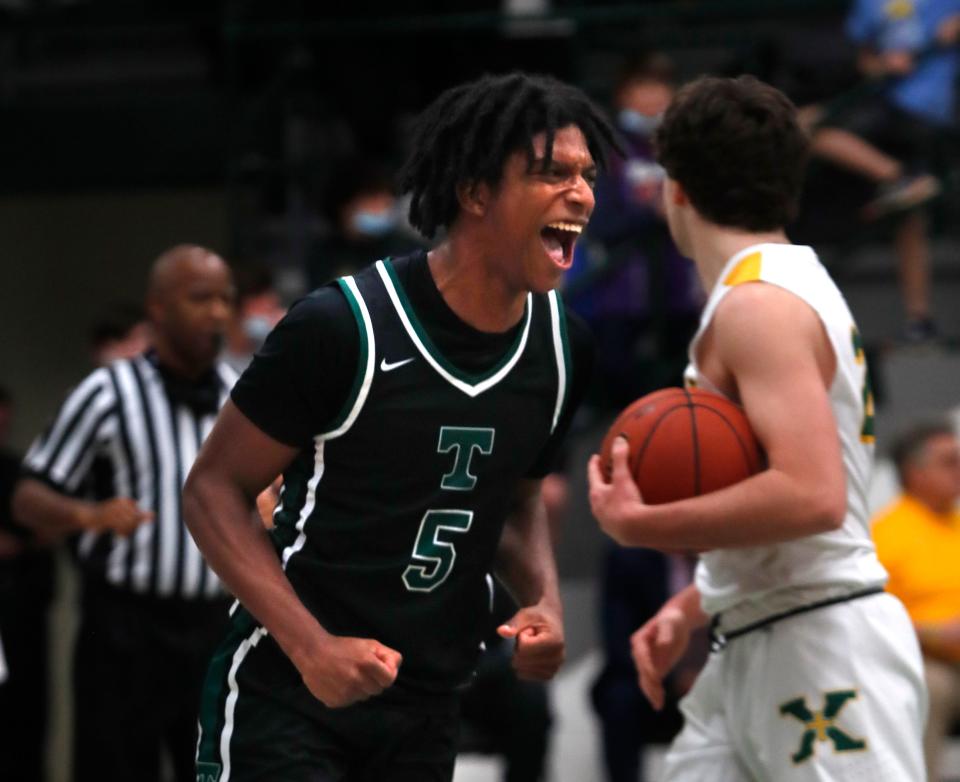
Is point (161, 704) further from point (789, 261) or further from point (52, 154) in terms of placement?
point (52, 154)

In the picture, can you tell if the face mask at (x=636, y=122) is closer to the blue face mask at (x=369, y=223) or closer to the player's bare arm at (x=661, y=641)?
the blue face mask at (x=369, y=223)

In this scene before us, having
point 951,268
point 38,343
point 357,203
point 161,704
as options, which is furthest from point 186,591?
point 38,343

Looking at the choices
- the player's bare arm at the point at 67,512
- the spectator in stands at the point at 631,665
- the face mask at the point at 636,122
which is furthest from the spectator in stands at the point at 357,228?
the player's bare arm at the point at 67,512

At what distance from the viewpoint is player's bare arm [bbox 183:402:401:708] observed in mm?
3072

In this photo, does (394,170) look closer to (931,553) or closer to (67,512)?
(931,553)

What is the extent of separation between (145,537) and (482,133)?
2.96m

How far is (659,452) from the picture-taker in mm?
3424

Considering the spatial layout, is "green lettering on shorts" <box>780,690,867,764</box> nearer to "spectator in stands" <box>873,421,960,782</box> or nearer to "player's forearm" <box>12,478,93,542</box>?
"player's forearm" <box>12,478,93,542</box>

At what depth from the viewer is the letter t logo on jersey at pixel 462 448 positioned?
130 inches

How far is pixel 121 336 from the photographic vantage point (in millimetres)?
8406

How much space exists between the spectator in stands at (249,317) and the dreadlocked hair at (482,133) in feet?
13.4

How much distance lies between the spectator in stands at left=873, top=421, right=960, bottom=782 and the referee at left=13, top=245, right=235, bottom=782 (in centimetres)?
255

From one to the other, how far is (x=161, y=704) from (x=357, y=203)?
2.91 m

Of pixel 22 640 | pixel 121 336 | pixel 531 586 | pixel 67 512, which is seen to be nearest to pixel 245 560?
pixel 531 586
